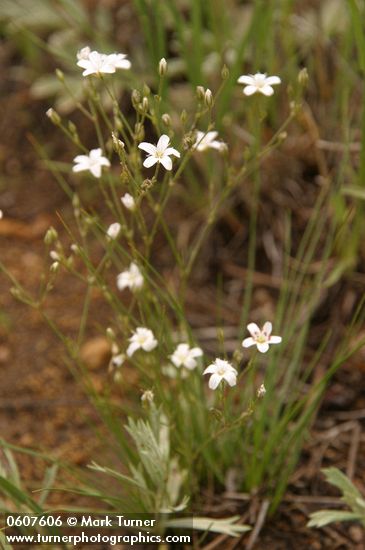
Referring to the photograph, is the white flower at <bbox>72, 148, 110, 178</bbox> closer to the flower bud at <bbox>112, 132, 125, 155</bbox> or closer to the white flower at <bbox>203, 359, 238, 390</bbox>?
the flower bud at <bbox>112, 132, 125, 155</bbox>

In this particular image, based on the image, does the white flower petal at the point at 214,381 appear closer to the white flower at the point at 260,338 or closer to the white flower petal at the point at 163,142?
the white flower at the point at 260,338

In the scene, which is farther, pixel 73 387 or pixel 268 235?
pixel 268 235

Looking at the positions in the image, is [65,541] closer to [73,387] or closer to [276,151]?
[73,387]

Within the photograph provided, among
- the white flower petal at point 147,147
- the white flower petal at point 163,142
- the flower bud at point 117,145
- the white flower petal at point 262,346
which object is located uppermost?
the white flower petal at point 163,142

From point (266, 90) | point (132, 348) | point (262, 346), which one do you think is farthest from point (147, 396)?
point (266, 90)

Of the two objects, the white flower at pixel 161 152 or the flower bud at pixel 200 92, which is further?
the flower bud at pixel 200 92

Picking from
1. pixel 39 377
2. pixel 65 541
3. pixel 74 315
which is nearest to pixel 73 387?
pixel 39 377

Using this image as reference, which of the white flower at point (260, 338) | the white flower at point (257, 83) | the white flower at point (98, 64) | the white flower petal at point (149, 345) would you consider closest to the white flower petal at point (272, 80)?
the white flower at point (257, 83)

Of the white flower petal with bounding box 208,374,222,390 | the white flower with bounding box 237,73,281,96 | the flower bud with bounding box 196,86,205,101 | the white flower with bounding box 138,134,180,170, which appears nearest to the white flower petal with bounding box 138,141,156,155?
the white flower with bounding box 138,134,180,170
